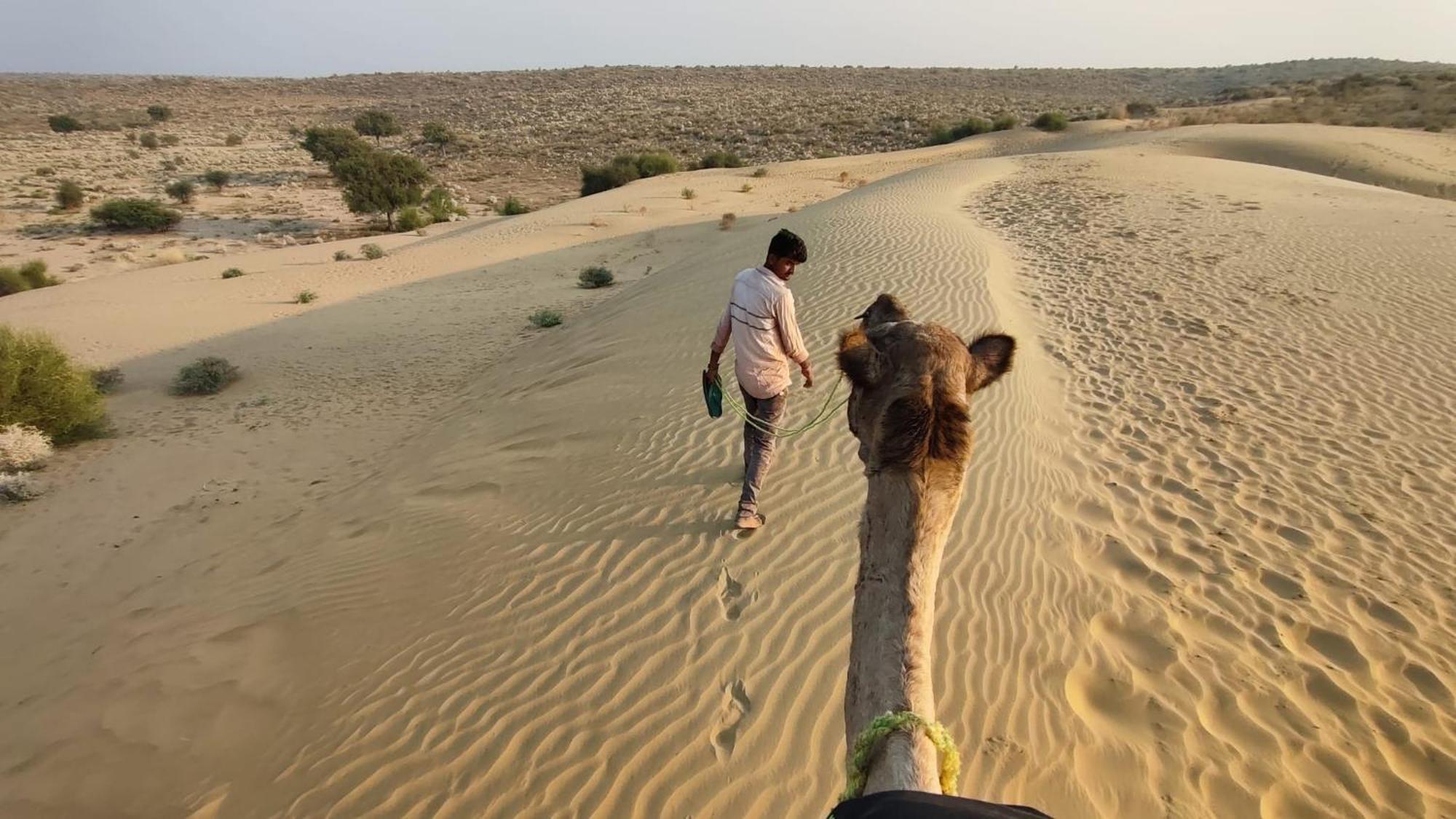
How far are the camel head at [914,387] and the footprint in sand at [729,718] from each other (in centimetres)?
238

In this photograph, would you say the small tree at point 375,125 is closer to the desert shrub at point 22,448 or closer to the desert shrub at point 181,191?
the desert shrub at point 181,191

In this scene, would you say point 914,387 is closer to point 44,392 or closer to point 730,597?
point 730,597

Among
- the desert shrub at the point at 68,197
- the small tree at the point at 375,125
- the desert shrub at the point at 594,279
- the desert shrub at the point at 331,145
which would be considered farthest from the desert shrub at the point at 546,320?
the small tree at the point at 375,125

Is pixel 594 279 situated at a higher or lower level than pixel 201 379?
lower

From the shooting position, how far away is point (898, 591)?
164cm

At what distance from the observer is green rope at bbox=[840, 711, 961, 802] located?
1.43 m

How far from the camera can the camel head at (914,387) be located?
158cm

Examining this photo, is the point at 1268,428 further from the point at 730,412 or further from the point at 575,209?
the point at 575,209

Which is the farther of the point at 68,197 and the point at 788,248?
the point at 68,197

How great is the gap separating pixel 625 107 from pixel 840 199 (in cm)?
4257

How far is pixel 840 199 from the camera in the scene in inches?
736

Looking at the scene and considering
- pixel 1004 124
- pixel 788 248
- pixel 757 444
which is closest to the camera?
pixel 788 248

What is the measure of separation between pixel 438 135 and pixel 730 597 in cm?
4558

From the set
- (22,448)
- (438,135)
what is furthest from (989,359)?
(438,135)
